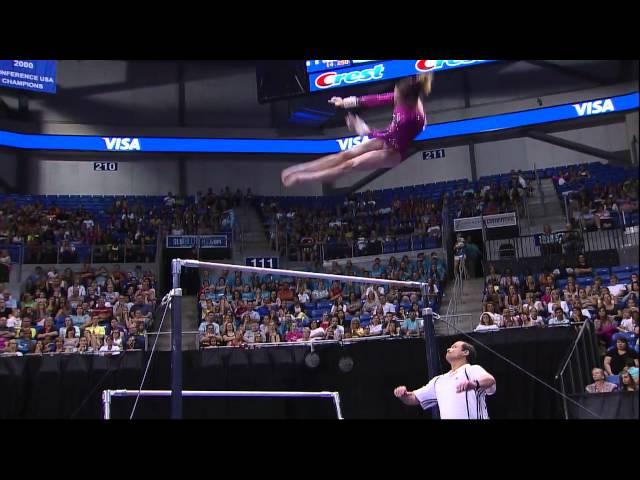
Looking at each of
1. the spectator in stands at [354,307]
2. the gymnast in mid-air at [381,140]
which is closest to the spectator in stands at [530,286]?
the spectator in stands at [354,307]

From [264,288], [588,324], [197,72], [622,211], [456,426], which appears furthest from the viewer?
[197,72]

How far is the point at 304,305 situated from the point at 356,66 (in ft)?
17.4

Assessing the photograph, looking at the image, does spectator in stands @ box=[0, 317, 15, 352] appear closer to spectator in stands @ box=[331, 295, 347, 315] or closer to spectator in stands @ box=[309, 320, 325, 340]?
spectator in stands @ box=[309, 320, 325, 340]

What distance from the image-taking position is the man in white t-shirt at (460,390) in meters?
4.83

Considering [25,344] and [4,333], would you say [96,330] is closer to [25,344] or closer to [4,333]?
[25,344]

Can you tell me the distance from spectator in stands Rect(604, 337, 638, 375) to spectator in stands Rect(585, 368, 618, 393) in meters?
0.24

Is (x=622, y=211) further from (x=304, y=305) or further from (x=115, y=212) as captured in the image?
(x=115, y=212)

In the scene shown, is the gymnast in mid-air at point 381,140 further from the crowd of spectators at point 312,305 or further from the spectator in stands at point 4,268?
the spectator in stands at point 4,268

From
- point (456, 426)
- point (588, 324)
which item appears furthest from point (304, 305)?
point (456, 426)

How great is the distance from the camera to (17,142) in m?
15.9

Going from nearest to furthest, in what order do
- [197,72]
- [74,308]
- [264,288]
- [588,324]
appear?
[588,324], [74,308], [264,288], [197,72]

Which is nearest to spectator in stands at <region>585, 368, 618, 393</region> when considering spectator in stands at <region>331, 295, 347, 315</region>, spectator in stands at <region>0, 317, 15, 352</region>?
spectator in stands at <region>331, 295, 347, 315</region>

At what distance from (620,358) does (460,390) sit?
3.28 meters

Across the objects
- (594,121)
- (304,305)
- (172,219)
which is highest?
(594,121)
